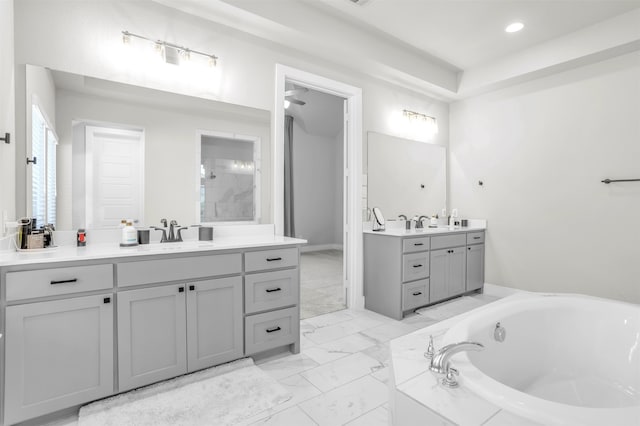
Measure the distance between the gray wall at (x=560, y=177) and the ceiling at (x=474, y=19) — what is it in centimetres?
51

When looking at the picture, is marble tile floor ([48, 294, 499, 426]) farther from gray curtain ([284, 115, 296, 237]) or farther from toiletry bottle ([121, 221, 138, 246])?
gray curtain ([284, 115, 296, 237])

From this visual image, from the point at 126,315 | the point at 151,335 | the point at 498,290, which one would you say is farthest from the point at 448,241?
the point at 126,315

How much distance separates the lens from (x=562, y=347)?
1948 millimetres

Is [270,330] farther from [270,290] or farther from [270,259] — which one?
[270,259]

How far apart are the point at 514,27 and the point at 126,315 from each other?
3.85 meters

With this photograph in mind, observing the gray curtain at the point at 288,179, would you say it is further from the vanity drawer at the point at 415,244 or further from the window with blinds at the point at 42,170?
the window with blinds at the point at 42,170

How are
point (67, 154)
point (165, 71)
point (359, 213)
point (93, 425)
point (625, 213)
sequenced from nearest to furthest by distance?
point (93, 425) < point (67, 154) < point (165, 71) < point (625, 213) < point (359, 213)

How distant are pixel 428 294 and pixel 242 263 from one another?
2077 millimetres

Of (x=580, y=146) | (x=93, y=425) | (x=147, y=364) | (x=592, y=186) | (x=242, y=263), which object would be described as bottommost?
(x=93, y=425)

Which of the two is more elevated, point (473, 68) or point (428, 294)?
point (473, 68)

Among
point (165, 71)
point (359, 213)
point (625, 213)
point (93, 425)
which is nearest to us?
point (93, 425)

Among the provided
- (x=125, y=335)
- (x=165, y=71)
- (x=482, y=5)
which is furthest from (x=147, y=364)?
(x=482, y=5)

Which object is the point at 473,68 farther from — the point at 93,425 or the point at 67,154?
the point at 93,425

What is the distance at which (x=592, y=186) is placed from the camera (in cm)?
314
